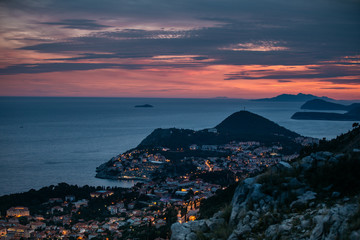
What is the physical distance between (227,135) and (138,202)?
51.3 m

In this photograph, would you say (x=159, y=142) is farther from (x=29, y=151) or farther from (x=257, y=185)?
(x=257, y=185)

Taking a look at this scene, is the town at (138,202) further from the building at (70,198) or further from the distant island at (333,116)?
the distant island at (333,116)

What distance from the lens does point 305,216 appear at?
6.46m

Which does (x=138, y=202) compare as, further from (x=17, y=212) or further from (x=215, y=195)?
(x=17, y=212)

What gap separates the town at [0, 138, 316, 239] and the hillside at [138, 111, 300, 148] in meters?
11.4

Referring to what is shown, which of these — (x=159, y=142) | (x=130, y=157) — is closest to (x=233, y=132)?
(x=159, y=142)

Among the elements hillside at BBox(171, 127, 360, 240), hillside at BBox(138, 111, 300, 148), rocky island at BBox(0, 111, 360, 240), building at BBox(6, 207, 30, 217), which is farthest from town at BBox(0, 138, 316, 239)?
hillside at BBox(138, 111, 300, 148)

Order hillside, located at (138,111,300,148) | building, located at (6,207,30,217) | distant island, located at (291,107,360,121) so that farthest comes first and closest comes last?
distant island, located at (291,107,360,121), hillside, located at (138,111,300,148), building, located at (6,207,30,217)

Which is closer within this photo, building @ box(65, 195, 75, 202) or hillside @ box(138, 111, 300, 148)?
building @ box(65, 195, 75, 202)

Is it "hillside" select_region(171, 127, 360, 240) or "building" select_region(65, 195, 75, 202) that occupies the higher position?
"hillside" select_region(171, 127, 360, 240)

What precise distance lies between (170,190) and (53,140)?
6312 cm

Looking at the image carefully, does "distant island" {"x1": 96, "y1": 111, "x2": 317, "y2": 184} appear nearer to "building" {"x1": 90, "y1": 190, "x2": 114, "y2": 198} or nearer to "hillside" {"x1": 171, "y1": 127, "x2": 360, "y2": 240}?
"building" {"x1": 90, "y1": 190, "x2": 114, "y2": 198}

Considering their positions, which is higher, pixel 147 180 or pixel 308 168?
pixel 308 168

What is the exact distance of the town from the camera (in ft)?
85.8
